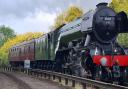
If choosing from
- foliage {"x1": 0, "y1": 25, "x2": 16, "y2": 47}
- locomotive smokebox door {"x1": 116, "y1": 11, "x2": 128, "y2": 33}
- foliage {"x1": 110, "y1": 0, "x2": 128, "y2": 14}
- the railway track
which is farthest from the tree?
foliage {"x1": 0, "y1": 25, "x2": 16, "y2": 47}

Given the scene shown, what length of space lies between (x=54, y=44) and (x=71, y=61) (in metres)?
5.67

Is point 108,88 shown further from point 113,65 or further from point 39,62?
point 39,62

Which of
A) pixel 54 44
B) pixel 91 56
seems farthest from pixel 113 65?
pixel 54 44

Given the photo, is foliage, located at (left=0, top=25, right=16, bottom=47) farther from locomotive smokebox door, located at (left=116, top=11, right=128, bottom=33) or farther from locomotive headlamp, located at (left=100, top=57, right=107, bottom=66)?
locomotive headlamp, located at (left=100, top=57, right=107, bottom=66)

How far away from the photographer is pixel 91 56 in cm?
1806

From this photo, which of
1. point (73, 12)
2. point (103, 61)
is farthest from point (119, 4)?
point (103, 61)

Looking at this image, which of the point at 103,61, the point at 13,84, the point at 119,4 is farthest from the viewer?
the point at 119,4

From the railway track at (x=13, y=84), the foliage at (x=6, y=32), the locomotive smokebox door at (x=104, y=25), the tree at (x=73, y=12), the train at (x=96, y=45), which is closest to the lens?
the train at (x=96, y=45)

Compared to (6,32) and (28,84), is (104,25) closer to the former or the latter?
(28,84)

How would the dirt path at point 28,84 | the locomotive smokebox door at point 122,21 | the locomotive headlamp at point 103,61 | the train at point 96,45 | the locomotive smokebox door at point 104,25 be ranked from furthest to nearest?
1. the locomotive smokebox door at point 104,25
2. the dirt path at point 28,84
3. the locomotive smokebox door at point 122,21
4. the train at point 96,45
5. the locomotive headlamp at point 103,61

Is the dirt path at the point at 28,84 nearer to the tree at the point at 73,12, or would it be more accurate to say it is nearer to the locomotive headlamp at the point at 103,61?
the locomotive headlamp at the point at 103,61

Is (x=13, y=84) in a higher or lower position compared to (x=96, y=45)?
lower

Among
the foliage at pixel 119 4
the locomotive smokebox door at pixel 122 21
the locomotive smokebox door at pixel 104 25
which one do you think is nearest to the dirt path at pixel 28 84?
the locomotive smokebox door at pixel 104 25

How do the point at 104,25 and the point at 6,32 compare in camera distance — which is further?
the point at 6,32
